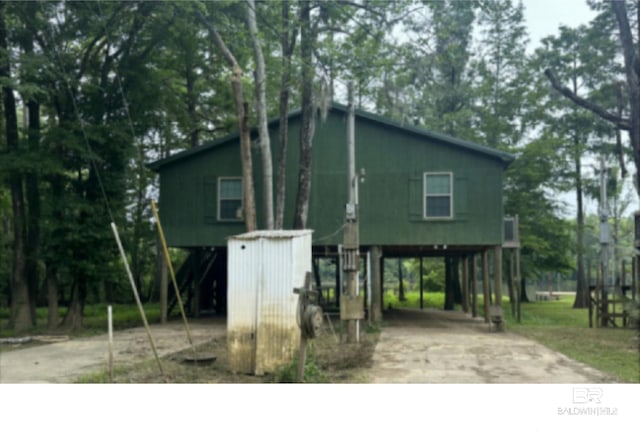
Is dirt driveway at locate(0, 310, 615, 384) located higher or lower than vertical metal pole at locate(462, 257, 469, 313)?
lower

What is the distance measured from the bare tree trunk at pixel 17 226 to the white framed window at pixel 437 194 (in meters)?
9.37

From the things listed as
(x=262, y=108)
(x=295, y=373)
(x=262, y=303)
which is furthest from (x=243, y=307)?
(x=262, y=108)

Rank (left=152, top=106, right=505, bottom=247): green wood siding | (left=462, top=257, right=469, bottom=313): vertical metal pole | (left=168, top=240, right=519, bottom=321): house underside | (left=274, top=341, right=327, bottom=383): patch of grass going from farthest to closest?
(left=462, top=257, right=469, bottom=313): vertical metal pole → (left=168, top=240, right=519, bottom=321): house underside → (left=152, top=106, right=505, bottom=247): green wood siding → (left=274, top=341, right=327, bottom=383): patch of grass

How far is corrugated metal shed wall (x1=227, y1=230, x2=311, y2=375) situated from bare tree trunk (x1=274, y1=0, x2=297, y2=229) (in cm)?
684

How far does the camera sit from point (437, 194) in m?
16.5

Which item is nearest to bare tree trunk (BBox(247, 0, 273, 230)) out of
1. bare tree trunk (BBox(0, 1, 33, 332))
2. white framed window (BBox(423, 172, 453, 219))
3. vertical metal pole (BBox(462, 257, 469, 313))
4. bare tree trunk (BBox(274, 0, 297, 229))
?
bare tree trunk (BBox(274, 0, 297, 229))

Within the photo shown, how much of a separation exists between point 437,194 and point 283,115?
4.09 metres

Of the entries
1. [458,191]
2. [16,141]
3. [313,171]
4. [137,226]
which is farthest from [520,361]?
[137,226]

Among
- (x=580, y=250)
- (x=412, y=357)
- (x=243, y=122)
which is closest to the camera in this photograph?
(x=412, y=357)

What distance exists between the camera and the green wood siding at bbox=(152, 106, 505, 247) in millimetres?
16297

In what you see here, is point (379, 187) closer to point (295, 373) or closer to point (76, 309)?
point (76, 309)

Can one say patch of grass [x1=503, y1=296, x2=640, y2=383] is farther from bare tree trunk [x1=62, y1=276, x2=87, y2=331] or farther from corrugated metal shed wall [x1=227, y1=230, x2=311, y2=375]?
bare tree trunk [x1=62, y1=276, x2=87, y2=331]

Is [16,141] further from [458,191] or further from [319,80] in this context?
[458,191]

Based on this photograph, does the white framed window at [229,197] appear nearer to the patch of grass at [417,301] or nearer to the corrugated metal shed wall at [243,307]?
the corrugated metal shed wall at [243,307]
